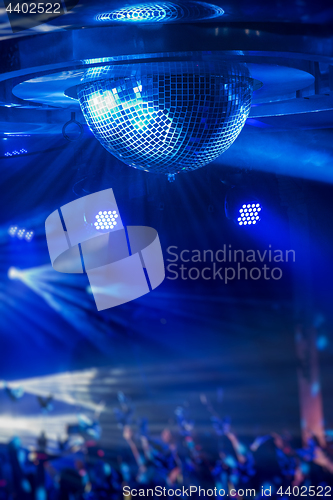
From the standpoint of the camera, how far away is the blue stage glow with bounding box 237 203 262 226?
9.15 ft

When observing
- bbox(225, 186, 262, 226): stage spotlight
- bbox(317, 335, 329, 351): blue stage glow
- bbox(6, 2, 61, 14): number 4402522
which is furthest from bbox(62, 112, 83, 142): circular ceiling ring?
bbox(317, 335, 329, 351): blue stage glow

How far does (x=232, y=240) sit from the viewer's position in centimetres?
376

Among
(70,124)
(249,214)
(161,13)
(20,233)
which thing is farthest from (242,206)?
(161,13)

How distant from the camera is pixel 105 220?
9.05 feet

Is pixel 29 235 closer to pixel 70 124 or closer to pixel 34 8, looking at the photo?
pixel 70 124

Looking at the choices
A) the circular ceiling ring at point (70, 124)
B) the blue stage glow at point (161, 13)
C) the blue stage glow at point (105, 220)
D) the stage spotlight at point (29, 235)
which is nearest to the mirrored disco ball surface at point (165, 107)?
the blue stage glow at point (161, 13)

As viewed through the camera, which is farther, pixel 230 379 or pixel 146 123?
pixel 230 379

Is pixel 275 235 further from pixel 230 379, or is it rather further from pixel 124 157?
pixel 124 157

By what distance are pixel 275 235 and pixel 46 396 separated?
2.43 m

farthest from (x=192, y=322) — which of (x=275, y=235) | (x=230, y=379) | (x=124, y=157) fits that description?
(x=124, y=157)

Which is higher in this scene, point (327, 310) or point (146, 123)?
point (146, 123)

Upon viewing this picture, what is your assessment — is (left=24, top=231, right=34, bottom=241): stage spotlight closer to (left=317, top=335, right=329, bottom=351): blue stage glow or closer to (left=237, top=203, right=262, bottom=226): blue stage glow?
→ (left=237, top=203, right=262, bottom=226): blue stage glow

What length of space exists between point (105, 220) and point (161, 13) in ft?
7.05

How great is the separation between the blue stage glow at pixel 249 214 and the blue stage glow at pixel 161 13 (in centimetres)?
217
